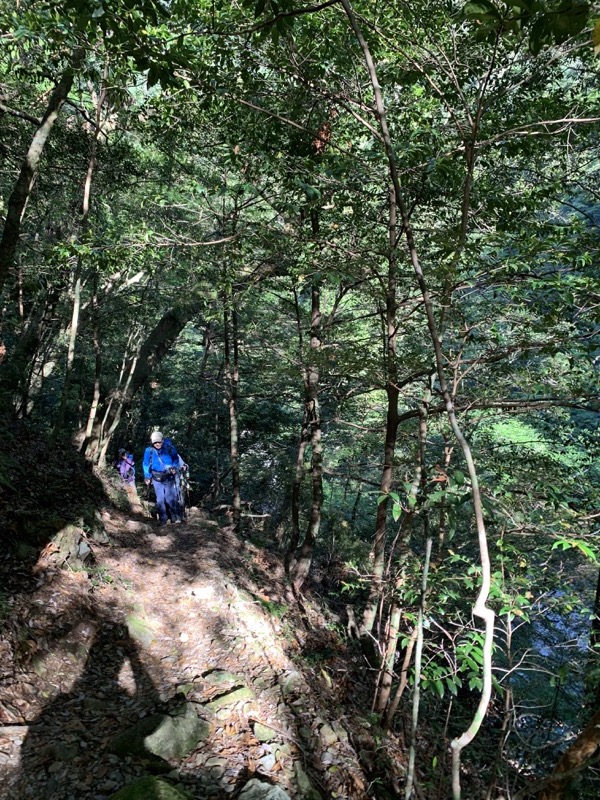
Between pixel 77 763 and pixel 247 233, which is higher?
pixel 247 233

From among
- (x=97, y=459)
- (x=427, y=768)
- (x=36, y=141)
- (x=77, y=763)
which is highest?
(x=36, y=141)

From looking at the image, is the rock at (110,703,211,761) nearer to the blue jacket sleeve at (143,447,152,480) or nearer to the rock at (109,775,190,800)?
the rock at (109,775,190,800)

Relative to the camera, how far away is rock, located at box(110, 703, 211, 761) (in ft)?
11.9

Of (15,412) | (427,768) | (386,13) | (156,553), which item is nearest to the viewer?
(386,13)

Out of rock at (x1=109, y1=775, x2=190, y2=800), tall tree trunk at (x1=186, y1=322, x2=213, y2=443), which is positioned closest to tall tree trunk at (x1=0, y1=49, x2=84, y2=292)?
rock at (x1=109, y1=775, x2=190, y2=800)

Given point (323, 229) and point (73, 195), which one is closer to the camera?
point (323, 229)

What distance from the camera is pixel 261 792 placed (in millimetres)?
3426

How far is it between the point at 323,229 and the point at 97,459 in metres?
9.53

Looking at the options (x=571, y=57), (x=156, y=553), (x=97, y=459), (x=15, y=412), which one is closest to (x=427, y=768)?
(x=156, y=553)

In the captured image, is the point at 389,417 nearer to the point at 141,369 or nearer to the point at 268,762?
the point at 268,762

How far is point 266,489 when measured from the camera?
1742 centimetres

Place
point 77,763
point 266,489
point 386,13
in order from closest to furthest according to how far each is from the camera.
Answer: point 77,763 < point 386,13 < point 266,489

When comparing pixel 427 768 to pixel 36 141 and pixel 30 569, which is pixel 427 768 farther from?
pixel 36 141

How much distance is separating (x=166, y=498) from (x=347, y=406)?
4.29 meters
